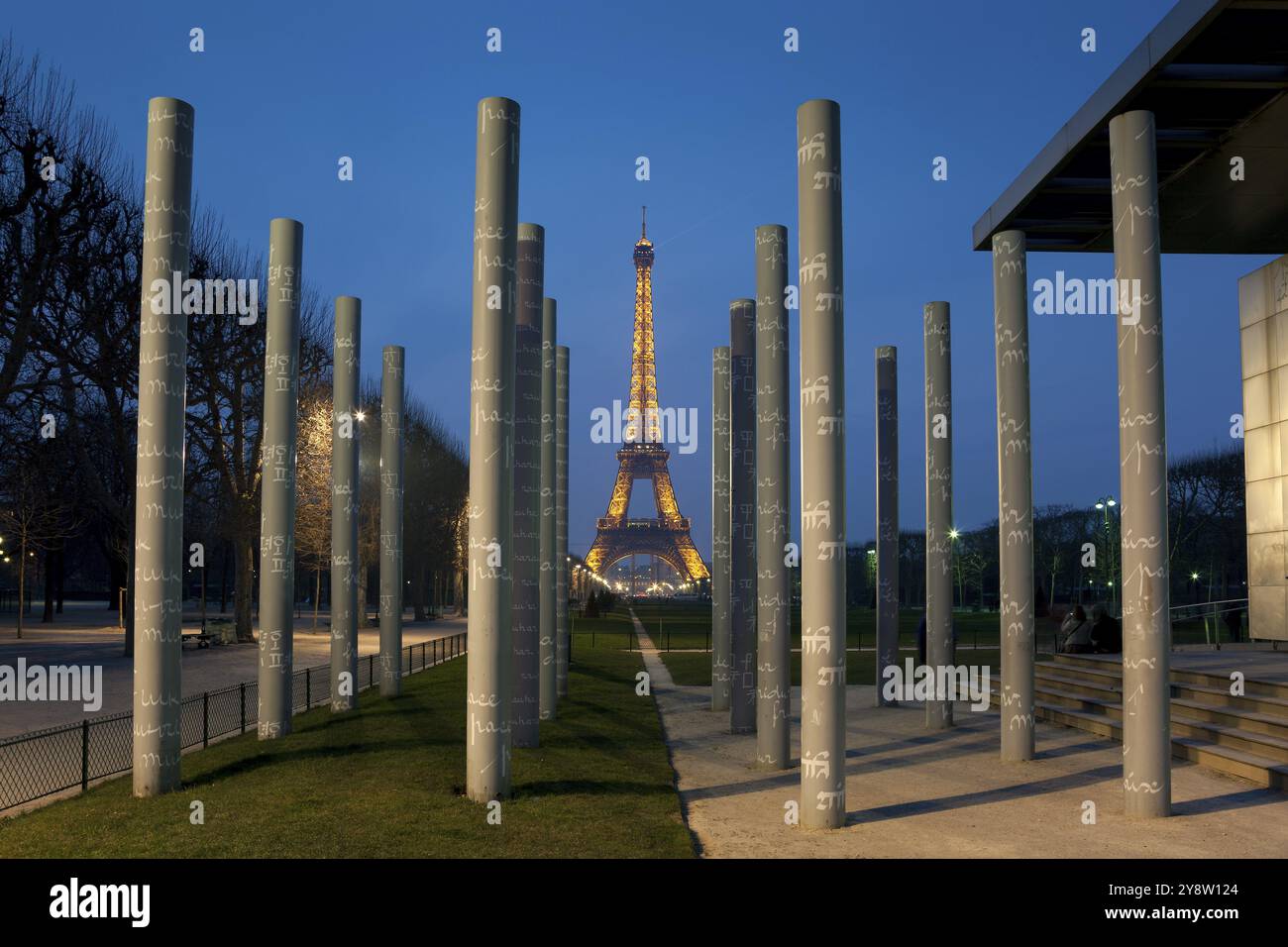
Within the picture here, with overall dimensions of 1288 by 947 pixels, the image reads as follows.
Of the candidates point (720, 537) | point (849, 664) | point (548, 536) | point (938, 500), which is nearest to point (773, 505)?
point (938, 500)

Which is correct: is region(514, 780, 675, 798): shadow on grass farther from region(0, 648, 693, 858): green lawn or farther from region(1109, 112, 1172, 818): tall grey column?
region(1109, 112, 1172, 818): tall grey column

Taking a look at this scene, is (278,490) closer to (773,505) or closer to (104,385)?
(773,505)

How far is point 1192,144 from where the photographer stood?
15.9 meters

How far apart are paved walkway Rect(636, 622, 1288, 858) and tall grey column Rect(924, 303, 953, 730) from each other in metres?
1.28

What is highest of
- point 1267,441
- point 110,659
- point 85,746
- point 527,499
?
point 1267,441

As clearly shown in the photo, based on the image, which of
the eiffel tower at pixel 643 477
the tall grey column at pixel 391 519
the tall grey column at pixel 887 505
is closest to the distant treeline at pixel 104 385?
the tall grey column at pixel 391 519

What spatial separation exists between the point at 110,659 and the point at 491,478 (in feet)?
79.0

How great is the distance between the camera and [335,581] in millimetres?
20781

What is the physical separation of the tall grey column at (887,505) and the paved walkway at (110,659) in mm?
13682

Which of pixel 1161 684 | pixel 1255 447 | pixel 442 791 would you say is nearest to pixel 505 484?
pixel 442 791

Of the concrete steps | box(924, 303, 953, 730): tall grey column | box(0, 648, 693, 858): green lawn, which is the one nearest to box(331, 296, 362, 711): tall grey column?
box(0, 648, 693, 858): green lawn

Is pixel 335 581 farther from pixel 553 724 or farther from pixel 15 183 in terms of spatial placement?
pixel 15 183

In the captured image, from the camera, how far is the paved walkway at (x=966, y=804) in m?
9.96

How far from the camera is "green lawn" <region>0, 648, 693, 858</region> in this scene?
9758 millimetres
